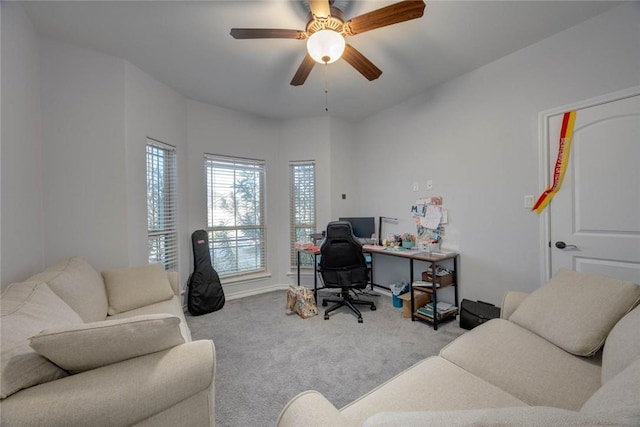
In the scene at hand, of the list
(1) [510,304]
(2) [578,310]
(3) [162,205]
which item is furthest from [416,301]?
(3) [162,205]

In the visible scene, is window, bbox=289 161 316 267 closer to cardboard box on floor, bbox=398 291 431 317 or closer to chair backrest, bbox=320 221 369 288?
chair backrest, bbox=320 221 369 288

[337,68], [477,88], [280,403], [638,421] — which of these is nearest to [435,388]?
[638,421]

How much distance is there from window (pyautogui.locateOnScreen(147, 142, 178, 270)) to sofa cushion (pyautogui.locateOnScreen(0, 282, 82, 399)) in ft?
4.83

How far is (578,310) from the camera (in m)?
1.40

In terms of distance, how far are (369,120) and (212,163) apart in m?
2.50

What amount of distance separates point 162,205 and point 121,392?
8.62ft

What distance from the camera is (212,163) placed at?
11.9 ft

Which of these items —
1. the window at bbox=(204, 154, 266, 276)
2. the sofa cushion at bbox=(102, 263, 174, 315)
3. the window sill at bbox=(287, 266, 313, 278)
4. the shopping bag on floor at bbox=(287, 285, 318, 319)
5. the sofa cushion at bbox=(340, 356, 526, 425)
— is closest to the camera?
the sofa cushion at bbox=(340, 356, 526, 425)

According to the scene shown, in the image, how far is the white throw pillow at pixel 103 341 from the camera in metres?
0.87

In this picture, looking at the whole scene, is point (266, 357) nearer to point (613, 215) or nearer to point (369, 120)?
point (613, 215)

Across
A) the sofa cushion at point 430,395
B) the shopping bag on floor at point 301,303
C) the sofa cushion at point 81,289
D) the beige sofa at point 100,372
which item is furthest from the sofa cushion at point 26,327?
the shopping bag on floor at point 301,303

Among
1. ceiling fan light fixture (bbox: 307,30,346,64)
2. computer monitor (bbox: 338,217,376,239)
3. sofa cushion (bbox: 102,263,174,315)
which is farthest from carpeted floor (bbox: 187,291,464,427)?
ceiling fan light fixture (bbox: 307,30,346,64)

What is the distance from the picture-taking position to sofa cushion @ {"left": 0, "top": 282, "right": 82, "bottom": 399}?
822 mm

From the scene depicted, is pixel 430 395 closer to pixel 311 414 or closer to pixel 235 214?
pixel 311 414
